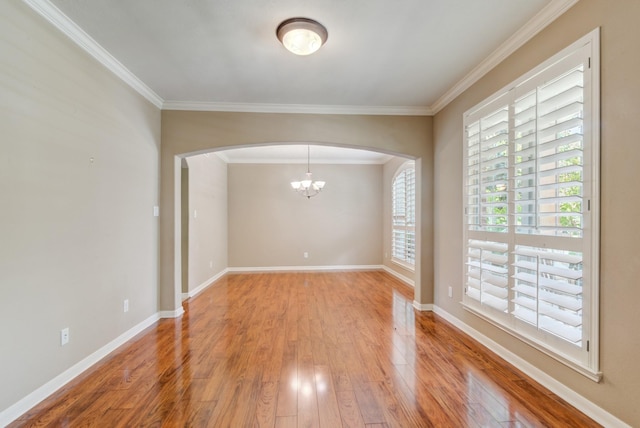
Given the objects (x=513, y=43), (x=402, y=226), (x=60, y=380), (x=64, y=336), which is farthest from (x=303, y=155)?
(x=60, y=380)

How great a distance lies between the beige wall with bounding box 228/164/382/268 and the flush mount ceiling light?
4686mm

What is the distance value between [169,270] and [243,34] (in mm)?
2844

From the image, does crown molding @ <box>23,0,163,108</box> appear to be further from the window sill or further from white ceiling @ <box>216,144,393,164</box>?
the window sill

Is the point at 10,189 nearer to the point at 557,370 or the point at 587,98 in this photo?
the point at 587,98

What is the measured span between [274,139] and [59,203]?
2331 mm

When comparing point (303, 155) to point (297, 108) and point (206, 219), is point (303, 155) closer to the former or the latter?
point (206, 219)

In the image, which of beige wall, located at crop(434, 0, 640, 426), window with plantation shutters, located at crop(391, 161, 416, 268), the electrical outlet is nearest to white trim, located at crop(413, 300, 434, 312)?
window with plantation shutters, located at crop(391, 161, 416, 268)

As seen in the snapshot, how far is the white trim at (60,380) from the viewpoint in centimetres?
180

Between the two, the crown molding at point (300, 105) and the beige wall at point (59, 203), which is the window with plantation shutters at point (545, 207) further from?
the beige wall at point (59, 203)

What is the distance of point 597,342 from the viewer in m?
1.79

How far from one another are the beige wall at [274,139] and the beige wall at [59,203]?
0.53m

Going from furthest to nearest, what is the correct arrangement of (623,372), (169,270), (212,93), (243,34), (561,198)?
(169,270) < (212,93) < (243,34) < (561,198) < (623,372)

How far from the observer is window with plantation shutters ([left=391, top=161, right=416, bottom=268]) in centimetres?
559

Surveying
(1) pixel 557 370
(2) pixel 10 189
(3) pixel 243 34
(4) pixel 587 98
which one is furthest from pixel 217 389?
(4) pixel 587 98
